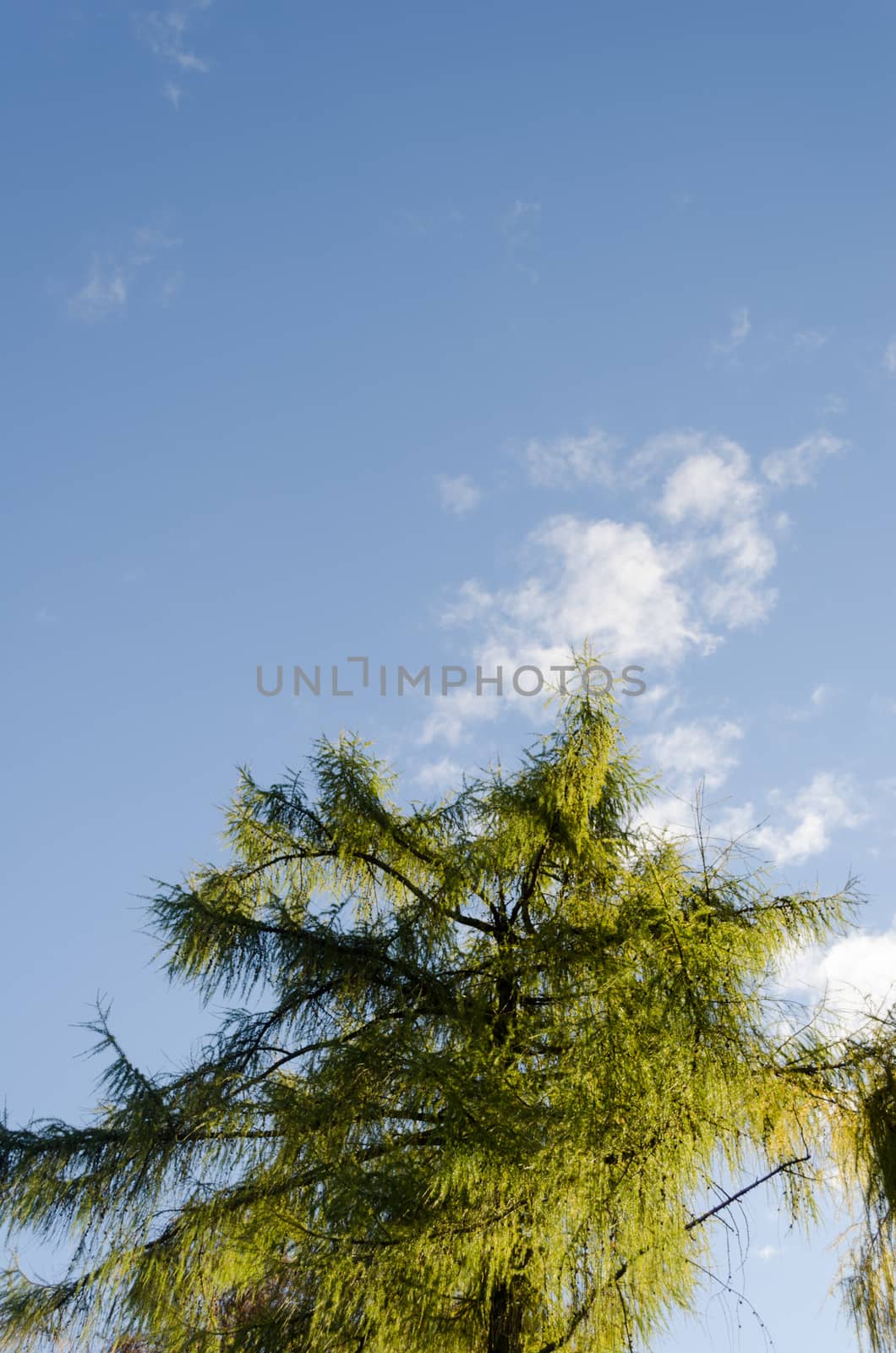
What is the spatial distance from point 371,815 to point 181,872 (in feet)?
4.51

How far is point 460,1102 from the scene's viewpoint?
4.04 meters

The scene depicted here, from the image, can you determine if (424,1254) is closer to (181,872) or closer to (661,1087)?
(661,1087)

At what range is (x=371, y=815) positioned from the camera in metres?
5.63

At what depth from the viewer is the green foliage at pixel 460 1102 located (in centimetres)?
377

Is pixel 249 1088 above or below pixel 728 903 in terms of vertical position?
below

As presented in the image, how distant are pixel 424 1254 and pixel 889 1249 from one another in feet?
8.02

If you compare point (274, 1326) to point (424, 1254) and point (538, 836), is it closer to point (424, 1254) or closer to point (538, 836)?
point (424, 1254)

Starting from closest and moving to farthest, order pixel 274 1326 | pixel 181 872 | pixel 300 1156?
pixel 274 1326 < pixel 300 1156 < pixel 181 872

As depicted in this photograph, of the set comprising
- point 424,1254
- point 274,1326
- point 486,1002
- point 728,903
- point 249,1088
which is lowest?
point 274,1326

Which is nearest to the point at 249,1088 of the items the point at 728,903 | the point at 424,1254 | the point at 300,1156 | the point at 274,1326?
the point at 300,1156

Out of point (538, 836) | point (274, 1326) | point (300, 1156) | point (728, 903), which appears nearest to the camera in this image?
point (274, 1326)

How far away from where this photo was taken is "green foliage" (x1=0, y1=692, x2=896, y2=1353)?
3773 millimetres

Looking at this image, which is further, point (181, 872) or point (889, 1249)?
point (181, 872)

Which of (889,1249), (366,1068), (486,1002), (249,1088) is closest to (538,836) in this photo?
(486,1002)
